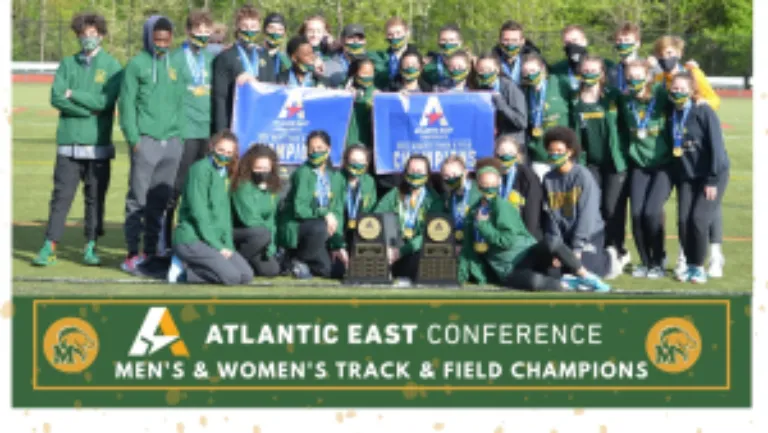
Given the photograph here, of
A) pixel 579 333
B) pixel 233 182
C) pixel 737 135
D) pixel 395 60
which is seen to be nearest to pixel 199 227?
pixel 233 182

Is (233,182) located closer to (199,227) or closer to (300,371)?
(199,227)

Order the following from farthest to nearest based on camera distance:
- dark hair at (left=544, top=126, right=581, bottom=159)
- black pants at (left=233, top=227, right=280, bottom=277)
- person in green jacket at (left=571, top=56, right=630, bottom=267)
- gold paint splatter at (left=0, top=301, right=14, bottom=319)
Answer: person in green jacket at (left=571, top=56, right=630, bottom=267) → black pants at (left=233, top=227, right=280, bottom=277) → dark hair at (left=544, top=126, right=581, bottom=159) → gold paint splatter at (left=0, top=301, right=14, bottom=319)

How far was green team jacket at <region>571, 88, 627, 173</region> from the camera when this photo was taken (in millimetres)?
10477

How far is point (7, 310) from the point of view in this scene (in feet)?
26.1

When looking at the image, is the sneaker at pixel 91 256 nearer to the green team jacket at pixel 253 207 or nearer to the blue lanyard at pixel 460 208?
the green team jacket at pixel 253 207

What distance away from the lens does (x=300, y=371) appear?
7621mm

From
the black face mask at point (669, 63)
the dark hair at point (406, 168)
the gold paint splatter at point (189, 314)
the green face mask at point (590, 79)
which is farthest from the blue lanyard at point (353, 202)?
the gold paint splatter at point (189, 314)

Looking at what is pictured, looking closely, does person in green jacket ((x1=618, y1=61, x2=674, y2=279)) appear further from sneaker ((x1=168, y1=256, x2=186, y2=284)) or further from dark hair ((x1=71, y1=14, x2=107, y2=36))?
dark hair ((x1=71, y1=14, x2=107, y2=36))

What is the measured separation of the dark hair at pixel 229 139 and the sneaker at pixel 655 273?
9.99ft

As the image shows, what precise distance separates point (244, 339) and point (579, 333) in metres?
1.79

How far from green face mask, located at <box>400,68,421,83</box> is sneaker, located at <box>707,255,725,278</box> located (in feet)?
8.22

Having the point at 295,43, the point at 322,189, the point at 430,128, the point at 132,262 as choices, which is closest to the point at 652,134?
the point at 430,128

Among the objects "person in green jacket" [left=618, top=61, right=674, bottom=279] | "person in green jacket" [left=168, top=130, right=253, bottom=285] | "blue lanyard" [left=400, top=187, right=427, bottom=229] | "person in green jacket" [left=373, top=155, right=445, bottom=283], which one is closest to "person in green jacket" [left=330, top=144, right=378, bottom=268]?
"person in green jacket" [left=373, top=155, right=445, bottom=283]

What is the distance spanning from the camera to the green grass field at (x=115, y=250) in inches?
373
